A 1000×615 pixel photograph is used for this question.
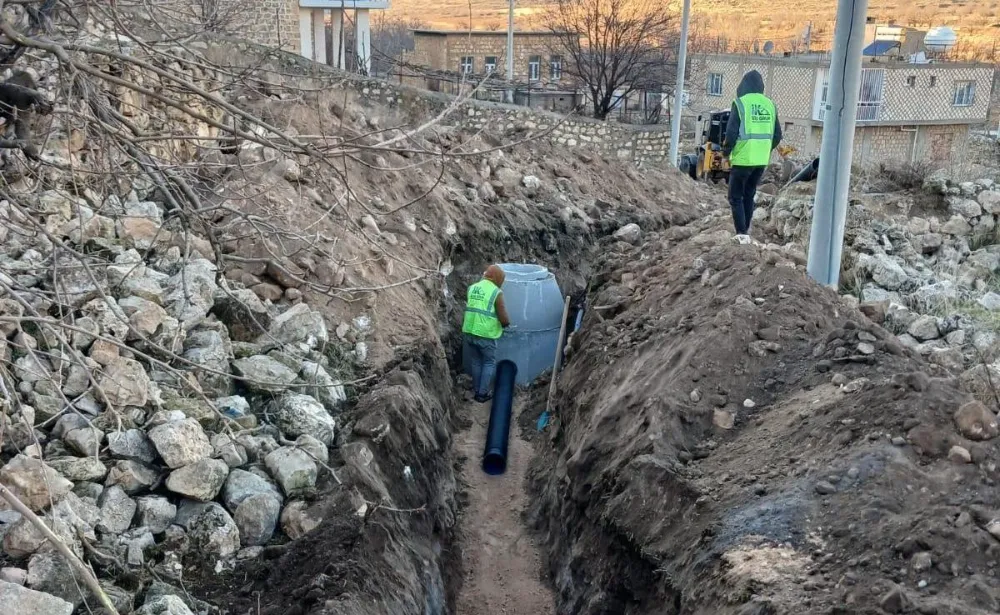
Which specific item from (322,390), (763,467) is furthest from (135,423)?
(763,467)

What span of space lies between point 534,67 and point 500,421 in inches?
1042

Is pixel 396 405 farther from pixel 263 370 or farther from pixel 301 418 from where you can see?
pixel 263 370

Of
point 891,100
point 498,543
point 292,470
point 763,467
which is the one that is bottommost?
point 498,543

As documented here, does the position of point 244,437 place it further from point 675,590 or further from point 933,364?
point 933,364

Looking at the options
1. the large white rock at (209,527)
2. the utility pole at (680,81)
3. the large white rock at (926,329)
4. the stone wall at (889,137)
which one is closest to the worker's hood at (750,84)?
the large white rock at (926,329)

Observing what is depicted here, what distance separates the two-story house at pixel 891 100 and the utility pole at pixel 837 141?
23394 millimetres

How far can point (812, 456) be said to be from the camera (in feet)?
17.8

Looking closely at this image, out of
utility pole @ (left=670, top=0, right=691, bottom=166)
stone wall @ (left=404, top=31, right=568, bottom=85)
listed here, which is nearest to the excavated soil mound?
utility pole @ (left=670, top=0, right=691, bottom=166)

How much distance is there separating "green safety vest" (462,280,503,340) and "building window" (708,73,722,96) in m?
26.0

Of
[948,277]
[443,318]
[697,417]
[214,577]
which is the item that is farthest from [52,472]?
[948,277]

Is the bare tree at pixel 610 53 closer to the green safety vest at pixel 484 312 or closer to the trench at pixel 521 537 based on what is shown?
the trench at pixel 521 537

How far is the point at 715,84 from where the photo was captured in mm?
34125

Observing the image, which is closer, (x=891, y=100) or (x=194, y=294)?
(x=194, y=294)

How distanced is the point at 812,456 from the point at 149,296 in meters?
4.82
